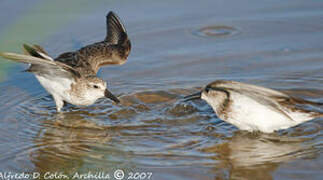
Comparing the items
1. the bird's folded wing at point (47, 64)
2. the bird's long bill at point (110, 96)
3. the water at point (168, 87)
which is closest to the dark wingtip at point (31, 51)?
the bird's folded wing at point (47, 64)

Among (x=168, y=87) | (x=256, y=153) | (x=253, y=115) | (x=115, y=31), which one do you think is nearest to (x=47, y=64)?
(x=168, y=87)

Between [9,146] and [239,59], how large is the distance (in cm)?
432

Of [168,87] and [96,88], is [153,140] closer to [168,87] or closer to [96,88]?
[96,88]

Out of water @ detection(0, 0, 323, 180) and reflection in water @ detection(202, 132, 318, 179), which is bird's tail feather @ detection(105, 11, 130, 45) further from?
reflection in water @ detection(202, 132, 318, 179)

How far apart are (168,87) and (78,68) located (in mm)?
1467

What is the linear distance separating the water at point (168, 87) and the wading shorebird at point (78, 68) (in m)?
0.29

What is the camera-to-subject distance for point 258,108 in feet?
22.7

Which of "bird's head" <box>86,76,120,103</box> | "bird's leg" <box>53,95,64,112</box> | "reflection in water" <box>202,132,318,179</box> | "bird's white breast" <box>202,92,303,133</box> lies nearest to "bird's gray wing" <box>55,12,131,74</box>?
"bird's head" <box>86,76,120,103</box>

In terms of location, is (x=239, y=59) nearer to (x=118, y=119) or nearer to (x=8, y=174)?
(x=118, y=119)

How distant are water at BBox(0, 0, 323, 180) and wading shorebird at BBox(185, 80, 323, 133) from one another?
0.23 meters

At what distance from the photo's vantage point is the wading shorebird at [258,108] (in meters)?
6.80

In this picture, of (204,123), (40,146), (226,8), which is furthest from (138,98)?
(226,8)

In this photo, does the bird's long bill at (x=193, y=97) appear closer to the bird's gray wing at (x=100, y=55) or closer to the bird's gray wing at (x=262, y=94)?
the bird's gray wing at (x=262, y=94)

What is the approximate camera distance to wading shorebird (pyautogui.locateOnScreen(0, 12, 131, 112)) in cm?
733
